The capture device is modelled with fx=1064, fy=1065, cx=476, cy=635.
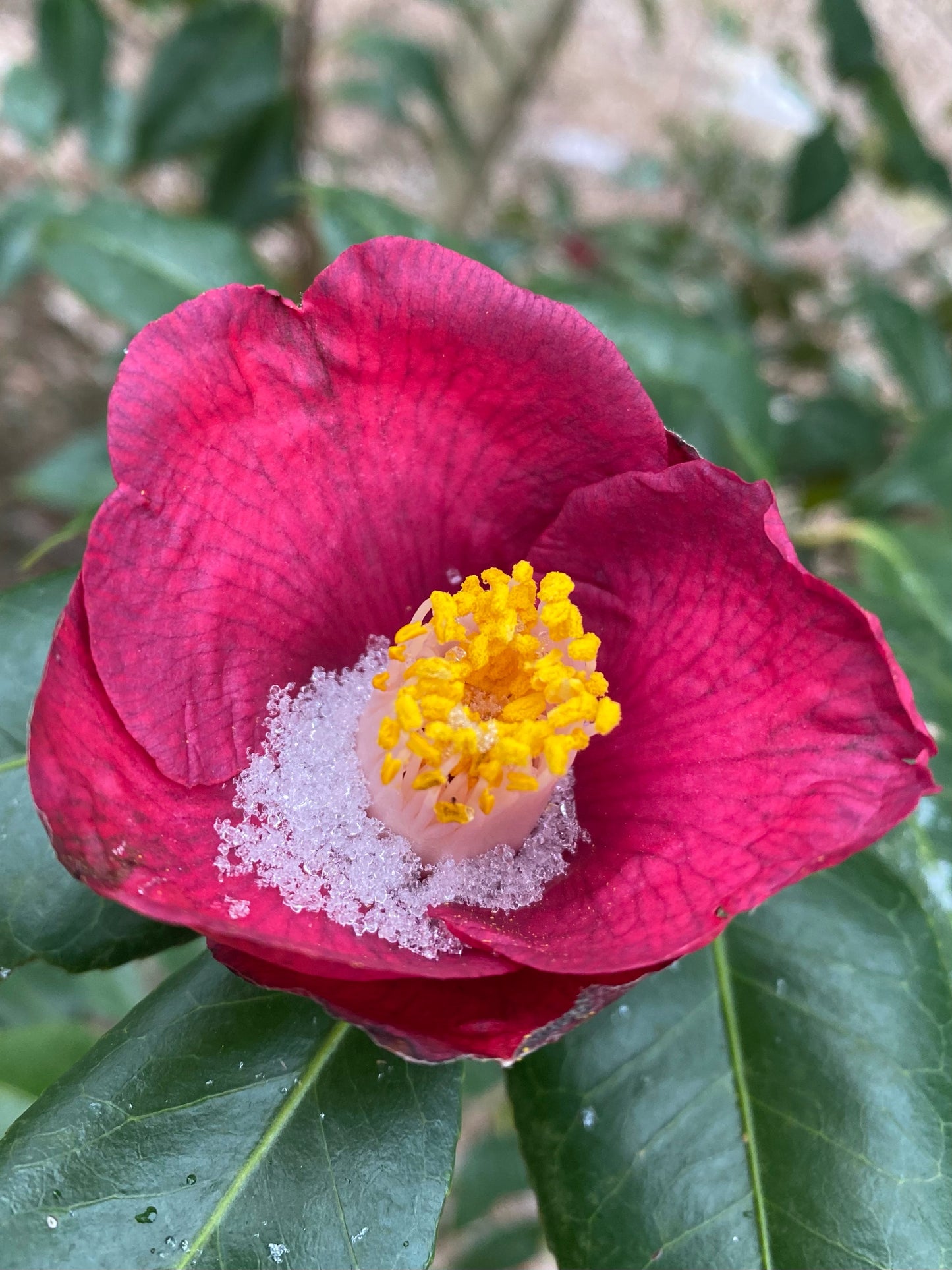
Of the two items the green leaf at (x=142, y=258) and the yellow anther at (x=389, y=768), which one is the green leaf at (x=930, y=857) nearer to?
the yellow anther at (x=389, y=768)

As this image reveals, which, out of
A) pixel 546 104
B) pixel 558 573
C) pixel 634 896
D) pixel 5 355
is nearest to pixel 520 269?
pixel 5 355

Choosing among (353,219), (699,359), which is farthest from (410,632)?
(699,359)

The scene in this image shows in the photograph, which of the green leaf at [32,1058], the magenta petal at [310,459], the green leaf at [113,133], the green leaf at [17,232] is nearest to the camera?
the magenta petal at [310,459]

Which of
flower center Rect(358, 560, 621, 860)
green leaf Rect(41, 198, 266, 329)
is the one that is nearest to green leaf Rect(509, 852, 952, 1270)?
flower center Rect(358, 560, 621, 860)

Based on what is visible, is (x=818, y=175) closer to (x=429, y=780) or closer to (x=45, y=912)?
(x=429, y=780)

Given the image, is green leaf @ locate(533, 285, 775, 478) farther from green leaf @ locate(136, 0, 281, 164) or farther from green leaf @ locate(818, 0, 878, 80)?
green leaf @ locate(136, 0, 281, 164)

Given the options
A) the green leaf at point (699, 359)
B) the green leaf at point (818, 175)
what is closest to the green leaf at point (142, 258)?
the green leaf at point (699, 359)
